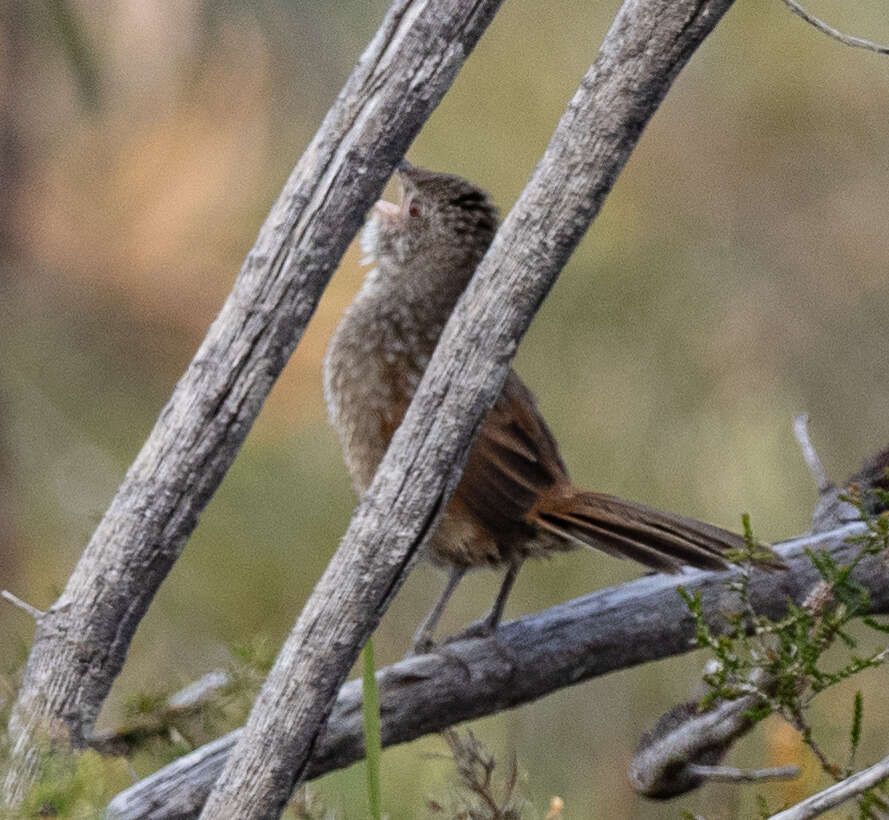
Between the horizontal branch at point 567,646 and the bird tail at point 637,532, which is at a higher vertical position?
the bird tail at point 637,532

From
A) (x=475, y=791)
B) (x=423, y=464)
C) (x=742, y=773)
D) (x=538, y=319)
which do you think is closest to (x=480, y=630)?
(x=475, y=791)

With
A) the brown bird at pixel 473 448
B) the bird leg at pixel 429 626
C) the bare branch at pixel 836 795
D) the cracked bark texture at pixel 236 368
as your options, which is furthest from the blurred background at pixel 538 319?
the bare branch at pixel 836 795

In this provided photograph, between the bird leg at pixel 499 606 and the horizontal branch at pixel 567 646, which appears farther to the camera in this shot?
the bird leg at pixel 499 606

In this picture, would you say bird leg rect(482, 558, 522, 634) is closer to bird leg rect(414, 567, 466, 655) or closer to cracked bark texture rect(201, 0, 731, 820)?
bird leg rect(414, 567, 466, 655)

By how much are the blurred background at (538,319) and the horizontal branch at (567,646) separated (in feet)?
1.38

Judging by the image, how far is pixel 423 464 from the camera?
1586 millimetres

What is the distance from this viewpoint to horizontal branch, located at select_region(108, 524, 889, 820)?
2098 mm

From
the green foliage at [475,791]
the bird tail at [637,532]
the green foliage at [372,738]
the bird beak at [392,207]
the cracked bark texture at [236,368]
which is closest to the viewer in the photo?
the green foliage at [372,738]

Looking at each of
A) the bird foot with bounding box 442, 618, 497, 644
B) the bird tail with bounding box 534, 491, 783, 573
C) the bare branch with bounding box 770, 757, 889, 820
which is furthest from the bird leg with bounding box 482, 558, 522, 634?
the bare branch with bounding box 770, 757, 889, 820

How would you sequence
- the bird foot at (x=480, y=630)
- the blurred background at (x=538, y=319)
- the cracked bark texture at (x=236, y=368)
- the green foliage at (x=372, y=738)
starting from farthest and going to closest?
the blurred background at (x=538, y=319) → the bird foot at (x=480, y=630) → the cracked bark texture at (x=236, y=368) → the green foliage at (x=372, y=738)

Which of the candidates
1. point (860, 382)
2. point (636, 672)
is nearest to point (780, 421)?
point (860, 382)

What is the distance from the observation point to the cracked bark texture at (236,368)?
1654 millimetres

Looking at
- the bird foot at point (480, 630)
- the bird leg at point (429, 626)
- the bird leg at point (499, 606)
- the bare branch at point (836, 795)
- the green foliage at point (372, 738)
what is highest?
the bare branch at point (836, 795)

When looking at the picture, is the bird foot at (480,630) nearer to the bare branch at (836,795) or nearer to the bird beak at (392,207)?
the bird beak at (392,207)
